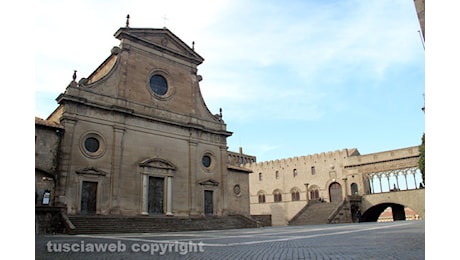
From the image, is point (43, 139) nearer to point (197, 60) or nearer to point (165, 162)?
point (165, 162)

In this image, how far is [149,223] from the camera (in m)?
21.8

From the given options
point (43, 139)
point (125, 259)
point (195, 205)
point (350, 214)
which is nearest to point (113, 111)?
point (43, 139)

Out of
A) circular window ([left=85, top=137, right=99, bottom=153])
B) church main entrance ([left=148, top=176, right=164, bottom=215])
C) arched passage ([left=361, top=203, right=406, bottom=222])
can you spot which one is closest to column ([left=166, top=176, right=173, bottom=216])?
church main entrance ([left=148, top=176, right=164, bottom=215])

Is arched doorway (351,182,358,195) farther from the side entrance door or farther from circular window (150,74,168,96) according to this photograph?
circular window (150,74,168,96)

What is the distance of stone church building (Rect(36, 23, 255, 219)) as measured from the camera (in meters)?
21.3

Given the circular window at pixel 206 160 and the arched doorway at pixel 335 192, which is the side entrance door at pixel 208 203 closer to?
the circular window at pixel 206 160

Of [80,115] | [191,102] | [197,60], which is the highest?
[197,60]

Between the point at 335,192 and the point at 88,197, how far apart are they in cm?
3236

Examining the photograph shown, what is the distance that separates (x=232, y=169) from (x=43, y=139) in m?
17.4

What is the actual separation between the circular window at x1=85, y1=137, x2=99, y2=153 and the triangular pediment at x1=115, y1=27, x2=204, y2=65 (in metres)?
8.80

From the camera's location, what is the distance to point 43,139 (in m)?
20.3

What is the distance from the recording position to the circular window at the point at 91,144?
2241cm

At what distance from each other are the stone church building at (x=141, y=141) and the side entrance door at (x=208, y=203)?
86mm

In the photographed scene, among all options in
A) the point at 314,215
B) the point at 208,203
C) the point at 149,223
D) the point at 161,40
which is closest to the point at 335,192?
the point at 314,215
